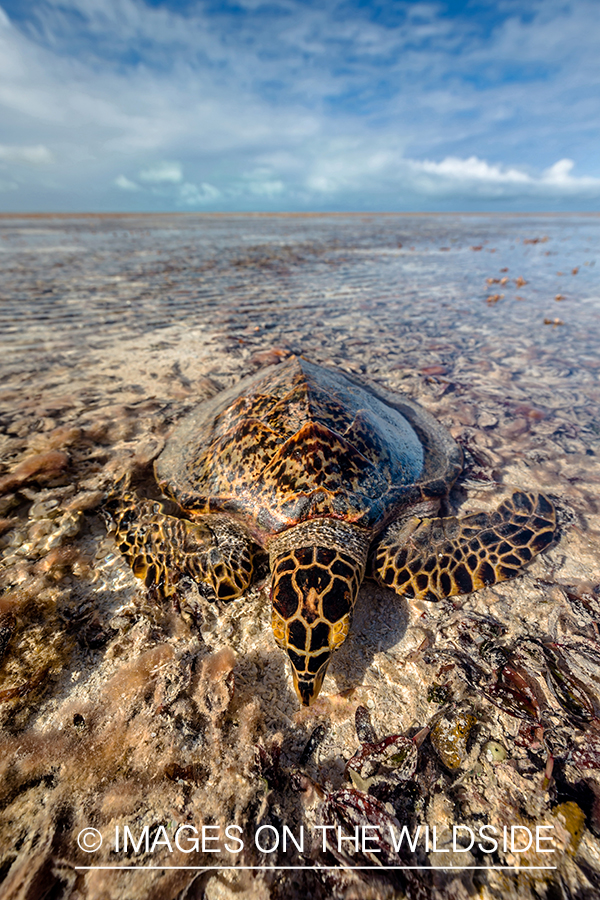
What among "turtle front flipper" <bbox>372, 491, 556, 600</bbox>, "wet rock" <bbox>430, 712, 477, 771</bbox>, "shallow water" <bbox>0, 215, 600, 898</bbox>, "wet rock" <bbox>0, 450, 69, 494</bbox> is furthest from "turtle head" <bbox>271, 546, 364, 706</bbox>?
"wet rock" <bbox>0, 450, 69, 494</bbox>

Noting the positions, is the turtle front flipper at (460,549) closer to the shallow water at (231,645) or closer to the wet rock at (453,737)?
the shallow water at (231,645)

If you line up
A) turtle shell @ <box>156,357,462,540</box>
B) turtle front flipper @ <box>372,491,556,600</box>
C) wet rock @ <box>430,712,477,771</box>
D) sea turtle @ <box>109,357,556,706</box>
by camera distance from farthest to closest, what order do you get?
turtle shell @ <box>156,357,462,540</box> < turtle front flipper @ <box>372,491,556,600</box> < sea turtle @ <box>109,357,556,706</box> < wet rock @ <box>430,712,477,771</box>

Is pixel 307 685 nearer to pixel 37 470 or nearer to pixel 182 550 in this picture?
pixel 182 550

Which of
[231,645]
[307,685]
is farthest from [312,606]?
[231,645]

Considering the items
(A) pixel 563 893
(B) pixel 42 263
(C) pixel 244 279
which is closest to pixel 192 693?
(A) pixel 563 893

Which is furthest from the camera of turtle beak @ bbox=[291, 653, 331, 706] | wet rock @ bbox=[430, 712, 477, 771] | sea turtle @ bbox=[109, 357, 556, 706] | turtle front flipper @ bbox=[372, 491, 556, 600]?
turtle front flipper @ bbox=[372, 491, 556, 600]

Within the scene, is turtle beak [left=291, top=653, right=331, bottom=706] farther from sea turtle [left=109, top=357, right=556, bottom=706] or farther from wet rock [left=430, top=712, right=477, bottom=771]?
wet rock [left=430, top=712, right=477, bottom=771]
